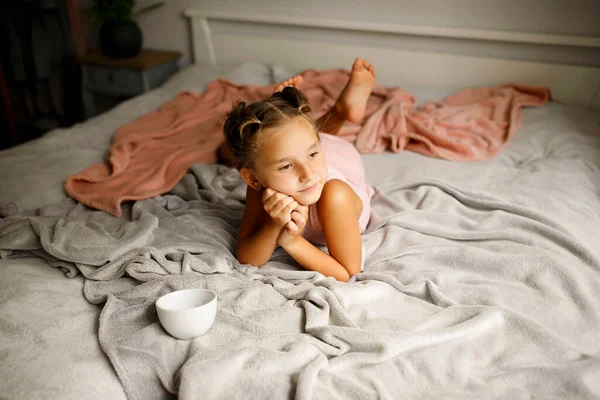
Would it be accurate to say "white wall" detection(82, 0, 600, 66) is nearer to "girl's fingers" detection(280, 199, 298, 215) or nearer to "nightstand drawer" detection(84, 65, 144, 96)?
"nightstand drawer" detection(84, 65, 144, 96)

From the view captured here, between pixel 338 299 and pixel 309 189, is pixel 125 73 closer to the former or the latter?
pixel 309 189

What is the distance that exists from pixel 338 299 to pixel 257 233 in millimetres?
243

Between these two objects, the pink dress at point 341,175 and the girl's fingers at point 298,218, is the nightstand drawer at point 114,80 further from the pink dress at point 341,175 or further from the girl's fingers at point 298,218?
the girl's fingers at point 298,218

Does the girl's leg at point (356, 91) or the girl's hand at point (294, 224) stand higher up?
the girl's leg at point (356, 91)

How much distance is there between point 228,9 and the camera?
246 centimetres

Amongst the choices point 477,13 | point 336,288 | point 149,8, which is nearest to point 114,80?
point 149,8

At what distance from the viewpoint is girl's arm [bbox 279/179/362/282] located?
3.37 feet

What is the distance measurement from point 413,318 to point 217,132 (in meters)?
1.04

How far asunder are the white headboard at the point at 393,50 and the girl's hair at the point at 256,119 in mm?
1225

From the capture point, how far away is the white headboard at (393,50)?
1895 mm

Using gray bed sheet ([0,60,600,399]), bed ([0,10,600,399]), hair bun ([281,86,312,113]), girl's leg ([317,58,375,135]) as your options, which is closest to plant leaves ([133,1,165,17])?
bed ([0,10,600,399])

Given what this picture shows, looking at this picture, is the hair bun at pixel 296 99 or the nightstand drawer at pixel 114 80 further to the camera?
the nightstand drawer at pixel 114 80

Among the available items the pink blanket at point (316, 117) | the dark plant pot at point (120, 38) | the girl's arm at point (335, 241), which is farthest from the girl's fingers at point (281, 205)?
the dark plant pot at point (120, 38)

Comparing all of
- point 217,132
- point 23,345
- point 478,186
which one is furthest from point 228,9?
point 23,345
